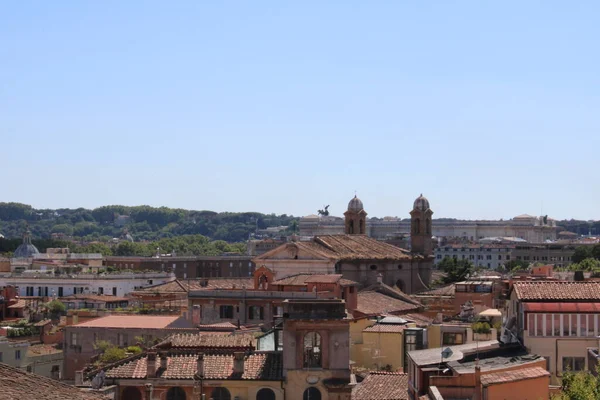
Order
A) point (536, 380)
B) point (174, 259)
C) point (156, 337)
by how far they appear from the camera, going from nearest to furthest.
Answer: point (536, 380)
point (156, 337)
point (174, 259)

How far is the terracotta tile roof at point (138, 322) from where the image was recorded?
175ft

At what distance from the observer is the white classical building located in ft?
350

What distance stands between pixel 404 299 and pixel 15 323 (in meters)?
20.7

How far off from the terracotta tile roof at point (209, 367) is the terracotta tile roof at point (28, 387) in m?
18.9

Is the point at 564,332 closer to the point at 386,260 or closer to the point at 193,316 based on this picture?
the point at 193,316

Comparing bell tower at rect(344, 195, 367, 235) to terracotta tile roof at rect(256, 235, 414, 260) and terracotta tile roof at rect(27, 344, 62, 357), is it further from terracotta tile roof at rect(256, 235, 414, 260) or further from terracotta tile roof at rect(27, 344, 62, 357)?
terracotta tile roof at rect(27, 344, 62, 357)

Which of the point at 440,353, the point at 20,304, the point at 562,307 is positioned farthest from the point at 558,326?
the point at 20,304

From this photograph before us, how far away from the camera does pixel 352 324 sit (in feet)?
157

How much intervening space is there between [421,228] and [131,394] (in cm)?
5896

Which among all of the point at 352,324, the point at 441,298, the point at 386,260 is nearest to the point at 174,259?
the point at 386,260

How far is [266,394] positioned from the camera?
109ft

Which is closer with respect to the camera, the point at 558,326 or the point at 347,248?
the point at 558,326

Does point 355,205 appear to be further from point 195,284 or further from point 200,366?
point 200,366

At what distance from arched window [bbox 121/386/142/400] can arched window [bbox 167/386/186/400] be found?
0.75 m
